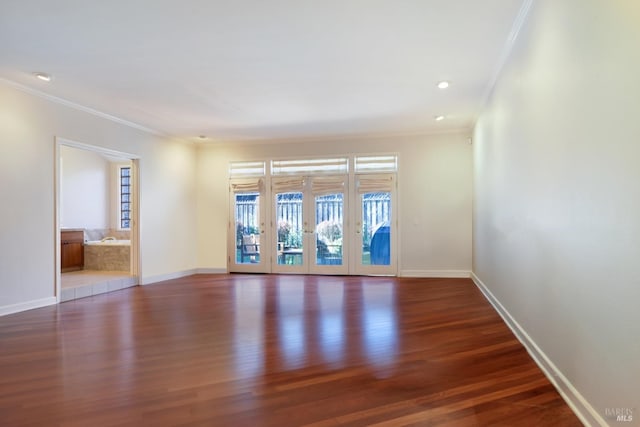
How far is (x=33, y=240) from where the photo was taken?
15.5 feet

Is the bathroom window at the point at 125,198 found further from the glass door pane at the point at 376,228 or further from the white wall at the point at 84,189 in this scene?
the glass door pane at the point at 376,228

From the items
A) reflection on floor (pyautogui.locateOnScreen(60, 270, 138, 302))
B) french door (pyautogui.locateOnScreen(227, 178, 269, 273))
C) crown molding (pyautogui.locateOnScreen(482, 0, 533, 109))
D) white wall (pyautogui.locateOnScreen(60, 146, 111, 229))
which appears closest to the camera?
crown molding (pyautogui.locateOnScreen(482, 0, 533, 109))

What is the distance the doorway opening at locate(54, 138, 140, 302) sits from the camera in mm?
6355

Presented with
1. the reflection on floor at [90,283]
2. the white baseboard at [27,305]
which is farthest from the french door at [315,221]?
the white baseboard at [27,305]

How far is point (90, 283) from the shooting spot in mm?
5848

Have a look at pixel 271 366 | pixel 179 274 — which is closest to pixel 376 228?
pixel 179 274

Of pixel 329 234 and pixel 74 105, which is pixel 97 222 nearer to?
pixel 74 105

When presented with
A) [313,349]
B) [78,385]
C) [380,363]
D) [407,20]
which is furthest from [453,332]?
[78,385]

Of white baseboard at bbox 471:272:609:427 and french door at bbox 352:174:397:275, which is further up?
french door at bbox 352:174:397:275

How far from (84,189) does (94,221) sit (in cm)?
82

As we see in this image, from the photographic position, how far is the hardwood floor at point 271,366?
215 centimetres

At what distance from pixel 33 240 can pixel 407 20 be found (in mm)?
5260

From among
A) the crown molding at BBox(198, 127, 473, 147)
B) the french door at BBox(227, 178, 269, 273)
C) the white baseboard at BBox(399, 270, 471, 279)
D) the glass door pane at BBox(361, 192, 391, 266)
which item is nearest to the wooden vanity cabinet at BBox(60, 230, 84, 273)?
the french door at BBox(227, 178, 269, 273)

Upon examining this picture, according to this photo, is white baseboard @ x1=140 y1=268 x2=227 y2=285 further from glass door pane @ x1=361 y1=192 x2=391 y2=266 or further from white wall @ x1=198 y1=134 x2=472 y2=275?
white wall @ x1=198 y1=134 x2=472 y2=275
